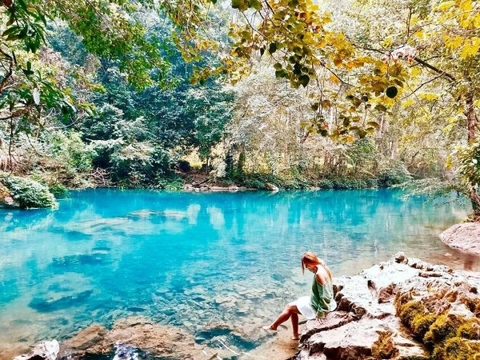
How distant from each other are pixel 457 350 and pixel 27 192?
1579 cm

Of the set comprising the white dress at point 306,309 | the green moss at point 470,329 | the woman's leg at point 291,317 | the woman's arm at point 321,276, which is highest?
the green moss at point 470,329

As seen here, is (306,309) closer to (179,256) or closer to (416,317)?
(416,317)

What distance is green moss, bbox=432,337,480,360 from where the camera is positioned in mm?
2502

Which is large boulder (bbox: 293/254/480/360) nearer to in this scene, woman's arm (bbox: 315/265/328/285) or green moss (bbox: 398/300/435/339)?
green moss (bbox: 398/300/435/339)

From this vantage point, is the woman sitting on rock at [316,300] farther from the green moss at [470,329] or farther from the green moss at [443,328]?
the green moss at [470,329]

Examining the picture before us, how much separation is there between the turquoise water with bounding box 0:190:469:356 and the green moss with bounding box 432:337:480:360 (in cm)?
252

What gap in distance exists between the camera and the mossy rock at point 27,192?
1411 centimetres

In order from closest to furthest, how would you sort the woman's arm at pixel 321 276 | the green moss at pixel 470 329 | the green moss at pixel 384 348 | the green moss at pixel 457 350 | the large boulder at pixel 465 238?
1. the green moss at pixel 457 350
2. the green moss at pixel 470 329
3. the green moss at pixel 384 348
4. the woman's arm at pixel 321 276
5. the large boulder at pixel 465 238

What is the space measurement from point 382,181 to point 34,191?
2627cm

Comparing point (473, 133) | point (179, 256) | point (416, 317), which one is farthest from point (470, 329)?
point (473, 133)

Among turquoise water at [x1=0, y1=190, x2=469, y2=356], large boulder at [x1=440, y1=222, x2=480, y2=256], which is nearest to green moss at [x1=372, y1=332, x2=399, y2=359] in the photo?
turquoise water at [x1=0, y1=190, x2=469, y2=356]

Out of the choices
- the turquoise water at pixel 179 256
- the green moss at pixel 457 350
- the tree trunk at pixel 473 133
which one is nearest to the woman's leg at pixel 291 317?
the turquoise water at pixel 179 256

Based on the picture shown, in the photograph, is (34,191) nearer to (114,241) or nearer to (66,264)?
(114,241)

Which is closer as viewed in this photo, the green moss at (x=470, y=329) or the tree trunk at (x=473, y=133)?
the green moss at (x=470, y=329)
